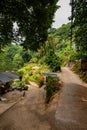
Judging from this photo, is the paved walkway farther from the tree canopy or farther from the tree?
the tree

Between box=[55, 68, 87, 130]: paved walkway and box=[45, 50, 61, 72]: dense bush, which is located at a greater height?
box=[45, 50, 61, 72]: dense bush

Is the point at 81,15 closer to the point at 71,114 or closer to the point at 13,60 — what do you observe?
the point at 71,114

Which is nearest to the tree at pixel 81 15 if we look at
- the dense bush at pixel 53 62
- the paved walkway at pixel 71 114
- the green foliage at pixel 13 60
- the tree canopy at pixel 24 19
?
the tree canopy at pixel 24 19

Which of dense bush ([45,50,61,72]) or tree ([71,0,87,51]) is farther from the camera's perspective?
dense bush ([45,50,61,72])

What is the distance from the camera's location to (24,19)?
11.3 m

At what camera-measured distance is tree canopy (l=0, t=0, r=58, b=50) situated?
410 inches

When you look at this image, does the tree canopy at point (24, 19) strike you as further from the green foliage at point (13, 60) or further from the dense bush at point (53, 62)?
the dense bush at point (53, 62)

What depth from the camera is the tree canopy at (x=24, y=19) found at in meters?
10.4

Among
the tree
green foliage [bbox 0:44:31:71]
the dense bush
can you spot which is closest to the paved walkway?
the tree

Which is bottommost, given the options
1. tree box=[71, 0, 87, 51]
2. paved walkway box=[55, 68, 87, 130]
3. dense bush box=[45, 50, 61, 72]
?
paved walkway box=[55, 68, 87, 130]

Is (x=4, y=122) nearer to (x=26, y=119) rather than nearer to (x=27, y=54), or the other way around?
(x=26, y=119)

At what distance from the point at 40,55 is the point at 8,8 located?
145 ft

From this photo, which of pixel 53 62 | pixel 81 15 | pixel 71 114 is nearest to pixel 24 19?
pixel 81 15

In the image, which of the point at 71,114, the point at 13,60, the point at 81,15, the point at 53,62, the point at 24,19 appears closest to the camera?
the point at 71,114
